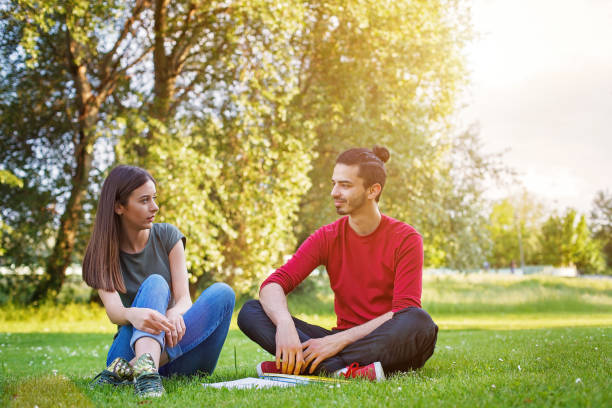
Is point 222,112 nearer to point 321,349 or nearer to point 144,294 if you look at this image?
point 144,294

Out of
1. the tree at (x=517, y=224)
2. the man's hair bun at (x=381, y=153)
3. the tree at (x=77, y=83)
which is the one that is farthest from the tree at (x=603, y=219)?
the man's hair bun at (x=381, y=153)

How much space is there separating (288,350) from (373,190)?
1.43m

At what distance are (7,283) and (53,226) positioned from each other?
208 centimetres

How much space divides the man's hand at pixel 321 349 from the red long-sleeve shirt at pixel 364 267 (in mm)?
440

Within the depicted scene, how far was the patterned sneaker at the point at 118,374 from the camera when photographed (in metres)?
4.02

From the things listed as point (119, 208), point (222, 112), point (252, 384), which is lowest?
point (252, 384)

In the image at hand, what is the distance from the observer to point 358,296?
480cm

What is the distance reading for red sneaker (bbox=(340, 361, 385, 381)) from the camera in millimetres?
4178

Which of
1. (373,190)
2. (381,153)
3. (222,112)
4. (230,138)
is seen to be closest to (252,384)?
(373,190)

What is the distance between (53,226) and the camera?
16.1 metres

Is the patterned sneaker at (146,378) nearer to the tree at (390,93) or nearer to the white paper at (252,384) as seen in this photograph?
the white paper at (252,384)

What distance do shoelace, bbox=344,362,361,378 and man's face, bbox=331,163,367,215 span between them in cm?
117

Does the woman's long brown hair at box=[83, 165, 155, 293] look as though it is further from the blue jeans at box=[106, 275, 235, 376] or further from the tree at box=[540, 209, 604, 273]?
the tree at box=[540, 209, 604, 273]

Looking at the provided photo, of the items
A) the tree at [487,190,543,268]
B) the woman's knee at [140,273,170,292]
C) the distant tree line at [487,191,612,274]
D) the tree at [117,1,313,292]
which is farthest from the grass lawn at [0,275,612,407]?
the tree at [487,190,543,268]
